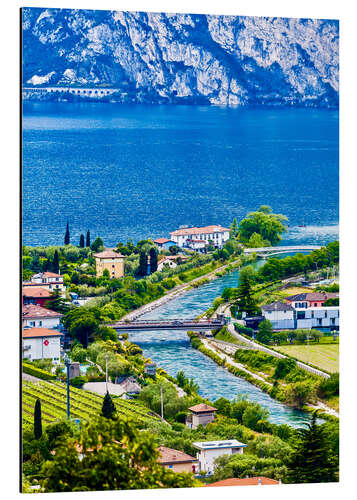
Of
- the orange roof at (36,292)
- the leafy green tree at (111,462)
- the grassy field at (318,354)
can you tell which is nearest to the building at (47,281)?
the orange roof at (36,292)

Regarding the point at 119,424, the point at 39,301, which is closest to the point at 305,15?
the point at 39,301

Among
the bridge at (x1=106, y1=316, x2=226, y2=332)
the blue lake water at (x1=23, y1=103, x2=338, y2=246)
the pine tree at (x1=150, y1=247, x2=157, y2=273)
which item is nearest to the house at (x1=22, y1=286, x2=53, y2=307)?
the blue lake water at (x1=23, y1=103, x2=338, y2=246)

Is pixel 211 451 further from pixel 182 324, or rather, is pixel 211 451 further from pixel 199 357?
pixel 182 324

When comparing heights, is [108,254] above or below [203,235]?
below

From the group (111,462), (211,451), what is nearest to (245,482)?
(211,451)

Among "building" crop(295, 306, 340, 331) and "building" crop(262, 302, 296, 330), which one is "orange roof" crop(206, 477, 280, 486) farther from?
"building" crop(262, 302, 296, 330)

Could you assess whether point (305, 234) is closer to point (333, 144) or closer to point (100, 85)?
point (333, 144)

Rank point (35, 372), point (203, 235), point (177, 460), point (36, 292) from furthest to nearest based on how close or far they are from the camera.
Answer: point (203, 235), point (36, 292), point (35, 372), point (177, 460)
